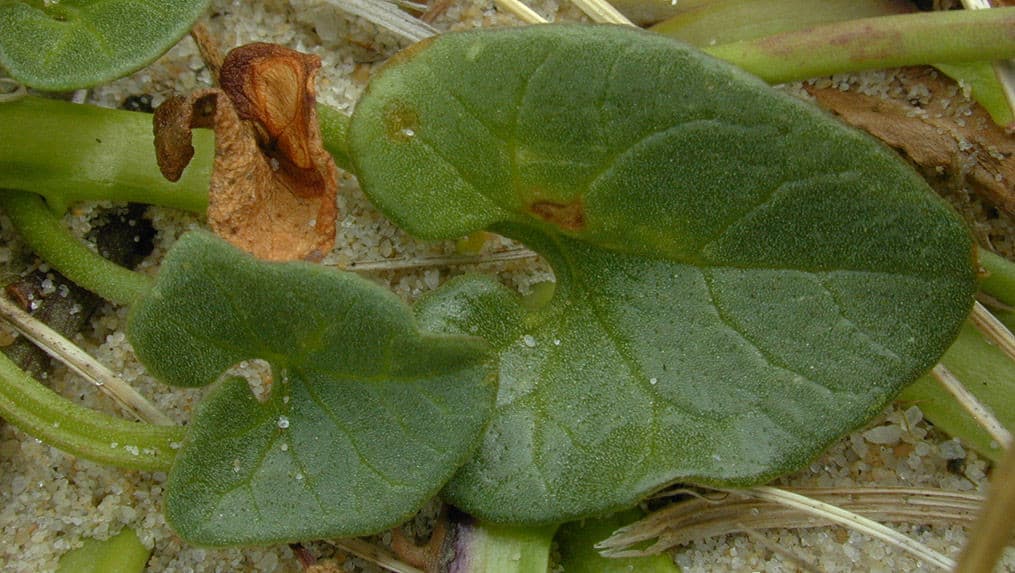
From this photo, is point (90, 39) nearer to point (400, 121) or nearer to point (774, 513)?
point (400, 121)

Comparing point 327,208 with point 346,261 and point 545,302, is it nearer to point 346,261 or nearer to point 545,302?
point 346,261

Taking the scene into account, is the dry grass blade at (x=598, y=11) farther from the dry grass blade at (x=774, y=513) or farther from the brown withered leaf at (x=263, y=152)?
the dry grass blade at (x=774, y=513)

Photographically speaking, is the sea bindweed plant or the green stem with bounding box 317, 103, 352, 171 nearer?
the sea bindweed plant

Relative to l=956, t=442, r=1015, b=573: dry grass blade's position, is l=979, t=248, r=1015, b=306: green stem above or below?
below

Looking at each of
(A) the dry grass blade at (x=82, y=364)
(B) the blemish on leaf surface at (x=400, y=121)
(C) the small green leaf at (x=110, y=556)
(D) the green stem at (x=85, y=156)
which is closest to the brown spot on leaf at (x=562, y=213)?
(B) the blemish on leaf surface at (x=400, y=121)

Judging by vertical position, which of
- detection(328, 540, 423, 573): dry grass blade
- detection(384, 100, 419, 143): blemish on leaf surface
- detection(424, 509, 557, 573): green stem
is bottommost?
detection(328, 540, 423, 573): dry grass blade

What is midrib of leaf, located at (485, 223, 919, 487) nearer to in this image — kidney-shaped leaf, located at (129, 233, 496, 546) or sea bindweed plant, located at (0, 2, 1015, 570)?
sea bindweed plant, located at (0, 2, 1015, 570)

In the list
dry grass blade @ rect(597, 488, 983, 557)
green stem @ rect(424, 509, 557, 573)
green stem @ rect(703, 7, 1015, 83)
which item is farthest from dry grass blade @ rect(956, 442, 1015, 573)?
green stem @ rect(703, 7, 1015, 83)
